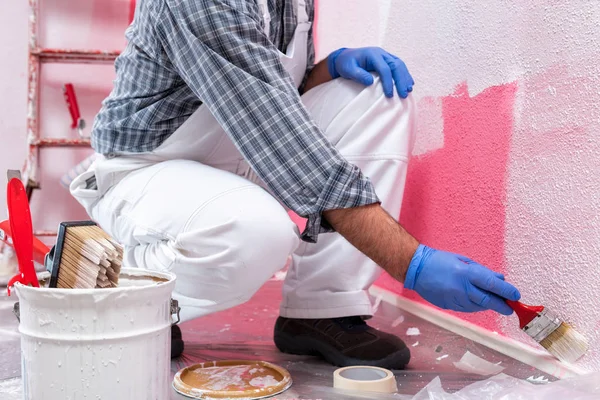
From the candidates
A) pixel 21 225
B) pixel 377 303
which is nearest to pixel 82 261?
pixel 21 225

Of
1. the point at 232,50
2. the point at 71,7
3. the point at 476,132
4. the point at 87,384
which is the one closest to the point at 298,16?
the point at 232,50

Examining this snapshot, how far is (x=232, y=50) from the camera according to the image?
1.12 metres

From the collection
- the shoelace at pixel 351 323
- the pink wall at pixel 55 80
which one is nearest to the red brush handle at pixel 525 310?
the shoelace at pixel 351 323

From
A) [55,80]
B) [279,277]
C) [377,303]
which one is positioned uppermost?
[55,80]

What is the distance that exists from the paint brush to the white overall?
360mm

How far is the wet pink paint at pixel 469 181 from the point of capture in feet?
4.78

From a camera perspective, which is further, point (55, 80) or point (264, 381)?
point (55, 80)

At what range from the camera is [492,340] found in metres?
1.48

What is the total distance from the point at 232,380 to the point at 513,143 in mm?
746

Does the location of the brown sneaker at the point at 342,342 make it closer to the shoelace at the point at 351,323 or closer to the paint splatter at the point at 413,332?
the shoelace at the point at 351,323

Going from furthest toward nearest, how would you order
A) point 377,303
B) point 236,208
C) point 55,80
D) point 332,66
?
point 55,80
point 377,303
point 332,66
point 236,208

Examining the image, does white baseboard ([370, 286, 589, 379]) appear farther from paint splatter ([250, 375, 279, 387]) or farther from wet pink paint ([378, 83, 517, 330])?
paint splatter ([250, 375, 279, 387])

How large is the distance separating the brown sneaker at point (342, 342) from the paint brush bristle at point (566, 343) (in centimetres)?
27

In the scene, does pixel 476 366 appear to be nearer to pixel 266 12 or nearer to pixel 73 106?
pixel 266 12
